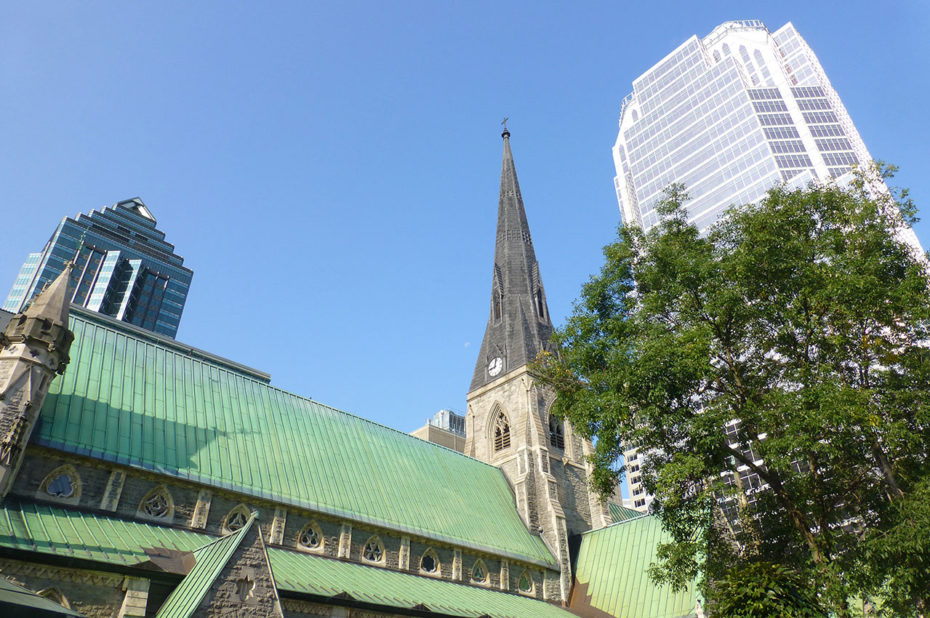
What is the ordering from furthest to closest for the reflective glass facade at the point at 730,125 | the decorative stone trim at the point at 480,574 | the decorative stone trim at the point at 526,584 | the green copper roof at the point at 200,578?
the reflective glass facade at the point at 730,125 < the decorative stone trim at the point at 526,584 < the decorative stone trim at the point at 480,574 < the green copper roof at the point at 200,578

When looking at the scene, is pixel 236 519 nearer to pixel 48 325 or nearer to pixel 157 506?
pixel 157 506

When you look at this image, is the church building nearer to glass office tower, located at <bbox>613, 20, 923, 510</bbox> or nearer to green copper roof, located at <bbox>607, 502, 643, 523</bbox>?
green copper roof, located at <bbox>607, 502, 643, 523</bbox>

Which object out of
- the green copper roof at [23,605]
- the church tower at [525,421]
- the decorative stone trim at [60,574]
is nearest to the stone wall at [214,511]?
the decorative stone trim at [60,574]

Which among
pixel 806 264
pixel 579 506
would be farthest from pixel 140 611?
pixel 579 506

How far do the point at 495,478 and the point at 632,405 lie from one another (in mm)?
16606

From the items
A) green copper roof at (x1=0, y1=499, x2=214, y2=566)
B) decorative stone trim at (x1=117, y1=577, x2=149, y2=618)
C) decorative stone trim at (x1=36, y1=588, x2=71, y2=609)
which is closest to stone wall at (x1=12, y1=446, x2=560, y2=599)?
green copper roof at (x1=0, y1=499, x2=214, y2=566)

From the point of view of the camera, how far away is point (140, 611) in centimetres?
1347

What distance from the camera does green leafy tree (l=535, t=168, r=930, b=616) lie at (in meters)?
12.5

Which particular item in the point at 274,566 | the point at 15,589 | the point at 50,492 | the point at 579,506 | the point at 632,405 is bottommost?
the point at 15,589

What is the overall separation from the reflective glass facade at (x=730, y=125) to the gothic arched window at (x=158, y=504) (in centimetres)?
7421

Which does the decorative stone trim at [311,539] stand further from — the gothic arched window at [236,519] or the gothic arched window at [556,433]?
the gothic arched window at [556,433]

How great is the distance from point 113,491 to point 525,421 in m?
20.1

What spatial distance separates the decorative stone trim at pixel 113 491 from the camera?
15.7 m

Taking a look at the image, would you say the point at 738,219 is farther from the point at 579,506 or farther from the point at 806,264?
the point at 579,506
